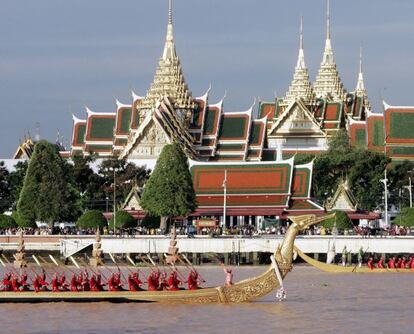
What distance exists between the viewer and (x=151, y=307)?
172ft

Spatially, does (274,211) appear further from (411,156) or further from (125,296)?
(125,296)

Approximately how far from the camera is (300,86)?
6191 inches

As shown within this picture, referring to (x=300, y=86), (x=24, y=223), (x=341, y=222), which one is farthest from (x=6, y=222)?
(x=300, y=86)

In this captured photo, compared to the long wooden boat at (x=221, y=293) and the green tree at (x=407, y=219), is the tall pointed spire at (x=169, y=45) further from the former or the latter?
the long wooden boat at (x=221, y=293)

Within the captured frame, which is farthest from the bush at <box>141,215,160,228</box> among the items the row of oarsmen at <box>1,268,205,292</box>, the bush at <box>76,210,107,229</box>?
the row of oarsmen at <box>1,268,205,292</box>

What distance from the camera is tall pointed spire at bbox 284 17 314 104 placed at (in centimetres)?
15550

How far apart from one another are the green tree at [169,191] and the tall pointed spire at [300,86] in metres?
63.7

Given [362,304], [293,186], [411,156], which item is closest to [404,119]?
[411,156]

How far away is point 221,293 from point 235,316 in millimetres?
1953

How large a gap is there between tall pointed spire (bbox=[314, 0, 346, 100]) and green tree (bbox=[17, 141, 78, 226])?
75134 mm

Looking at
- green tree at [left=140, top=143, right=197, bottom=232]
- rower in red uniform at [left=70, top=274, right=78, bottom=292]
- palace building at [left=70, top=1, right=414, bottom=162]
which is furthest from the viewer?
palace building at [left=70, top=1, right=414, bottom=162]

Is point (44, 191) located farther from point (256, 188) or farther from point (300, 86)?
point (300, 86)

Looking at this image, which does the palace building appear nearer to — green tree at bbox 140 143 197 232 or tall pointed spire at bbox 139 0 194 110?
tall pointed spire at bbox 139 0 194 110

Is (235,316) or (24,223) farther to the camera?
(24,223)
